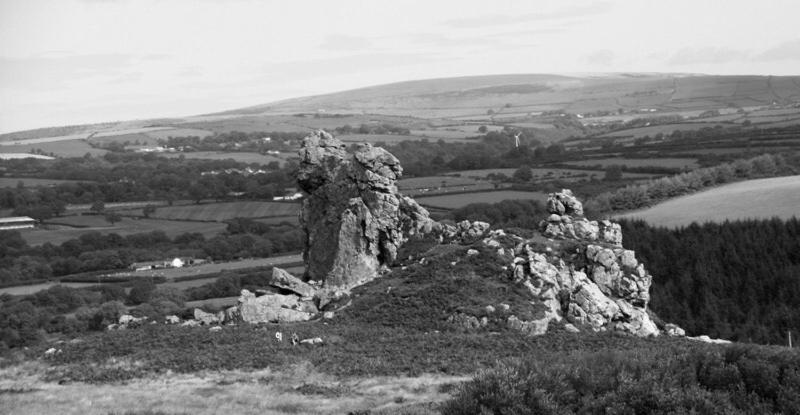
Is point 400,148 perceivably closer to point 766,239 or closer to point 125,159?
point 125,159

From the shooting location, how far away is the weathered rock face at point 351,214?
144 feet

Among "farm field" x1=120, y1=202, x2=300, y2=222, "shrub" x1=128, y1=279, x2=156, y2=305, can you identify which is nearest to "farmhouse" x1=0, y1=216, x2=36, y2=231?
"farm field" x1=120, y1=202, x2=300, y2=222

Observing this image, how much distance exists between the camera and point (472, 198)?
108 meters

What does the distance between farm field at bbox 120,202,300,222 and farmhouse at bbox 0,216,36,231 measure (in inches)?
470

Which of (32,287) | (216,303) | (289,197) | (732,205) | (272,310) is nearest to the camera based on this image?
(272,310)

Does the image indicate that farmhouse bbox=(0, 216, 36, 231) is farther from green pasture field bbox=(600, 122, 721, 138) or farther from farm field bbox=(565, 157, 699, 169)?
green pasture field bbox=(600, 122, 721, 138)

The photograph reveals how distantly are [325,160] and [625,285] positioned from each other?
16941mm

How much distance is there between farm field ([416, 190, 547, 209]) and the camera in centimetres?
10356

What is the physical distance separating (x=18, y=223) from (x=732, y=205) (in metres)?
85.7

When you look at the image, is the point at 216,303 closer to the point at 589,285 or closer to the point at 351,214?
the point at 351,214

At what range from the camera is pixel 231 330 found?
3681cm

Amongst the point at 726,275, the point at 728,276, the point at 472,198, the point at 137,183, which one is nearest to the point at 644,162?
the point at 472,198

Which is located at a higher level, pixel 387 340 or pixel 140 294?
pixel 387 340

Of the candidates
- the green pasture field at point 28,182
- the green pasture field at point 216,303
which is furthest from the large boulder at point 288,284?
the green pasture field at point 28,182
